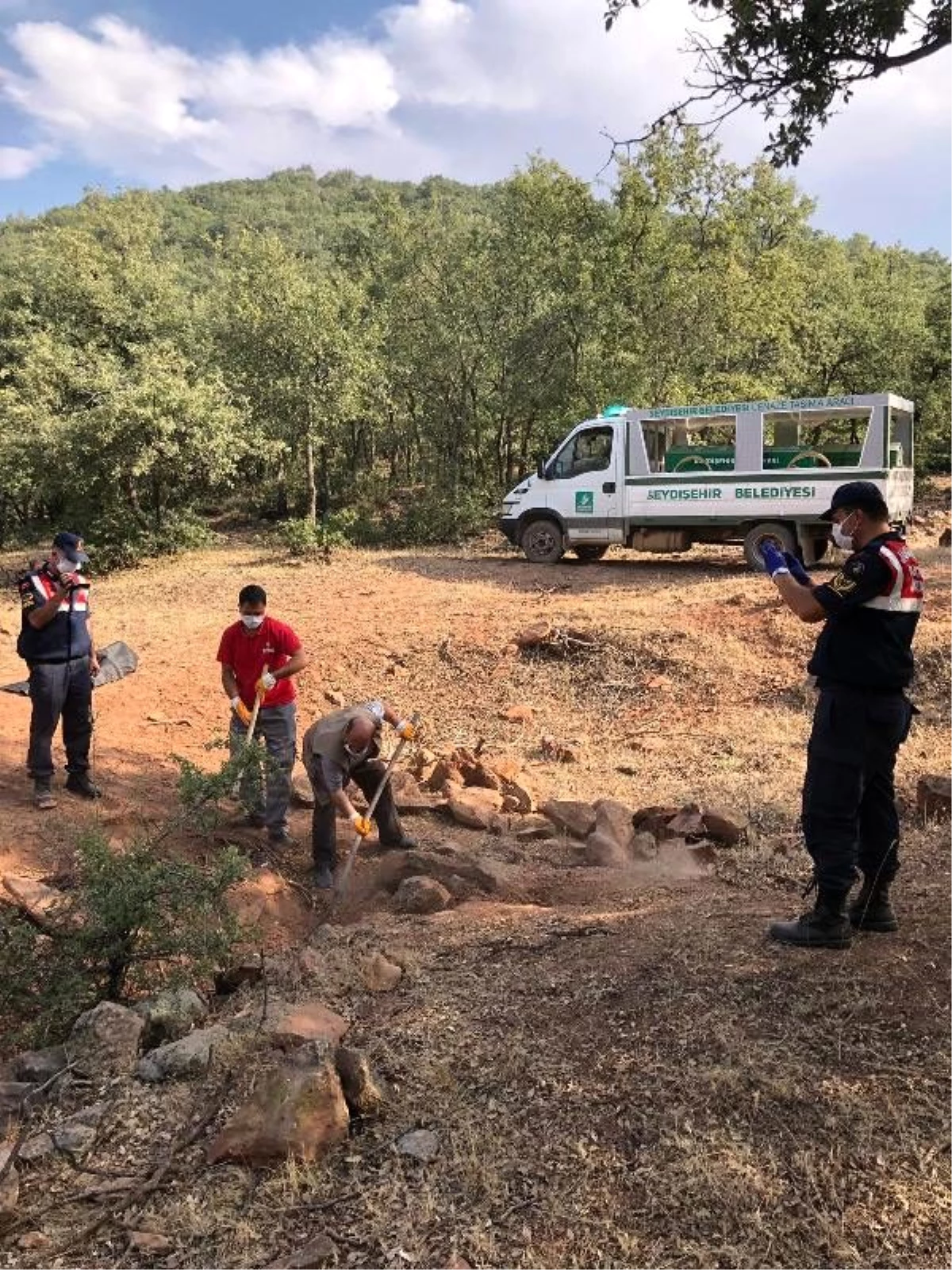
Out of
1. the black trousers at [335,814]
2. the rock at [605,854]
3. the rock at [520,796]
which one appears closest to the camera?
the black trousers at [335,814]

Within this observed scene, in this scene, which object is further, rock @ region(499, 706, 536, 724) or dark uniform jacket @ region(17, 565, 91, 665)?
rock @ region(499, 706, 536, 724)

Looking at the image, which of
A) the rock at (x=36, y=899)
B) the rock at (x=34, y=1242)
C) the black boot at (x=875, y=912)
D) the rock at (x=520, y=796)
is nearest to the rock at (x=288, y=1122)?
the rock at (x=34, y=1242)

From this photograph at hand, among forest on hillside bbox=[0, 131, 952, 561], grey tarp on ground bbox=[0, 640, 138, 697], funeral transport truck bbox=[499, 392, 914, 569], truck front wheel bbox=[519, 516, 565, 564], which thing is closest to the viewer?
grey tarp on ground bbox=[0, 640, 138, 697]

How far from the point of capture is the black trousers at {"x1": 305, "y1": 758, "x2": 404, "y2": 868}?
18.2ft

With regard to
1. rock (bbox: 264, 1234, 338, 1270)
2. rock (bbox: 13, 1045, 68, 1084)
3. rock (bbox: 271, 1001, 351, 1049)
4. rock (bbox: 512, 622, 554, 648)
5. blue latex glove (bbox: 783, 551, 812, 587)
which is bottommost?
rock (bbox: 13, 1045, 68, 1084)

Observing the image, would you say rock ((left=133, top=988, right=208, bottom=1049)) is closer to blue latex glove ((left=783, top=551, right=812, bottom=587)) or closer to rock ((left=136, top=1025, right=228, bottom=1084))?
rock ((left=136, top=1025, right=228, bottom=1084))

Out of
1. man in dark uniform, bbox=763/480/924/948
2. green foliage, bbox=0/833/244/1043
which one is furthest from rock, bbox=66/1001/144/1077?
man in dark uniform, bbox=763/480/924/948

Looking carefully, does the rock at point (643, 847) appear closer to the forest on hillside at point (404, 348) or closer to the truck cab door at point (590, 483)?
the truck cab door at point (590, 483)

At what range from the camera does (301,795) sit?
683 centimetres

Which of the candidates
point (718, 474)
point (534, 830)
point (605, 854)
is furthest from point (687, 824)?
point (718, 474)

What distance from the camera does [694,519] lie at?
1377 cm

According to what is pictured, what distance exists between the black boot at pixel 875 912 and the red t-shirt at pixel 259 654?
11.9 feet

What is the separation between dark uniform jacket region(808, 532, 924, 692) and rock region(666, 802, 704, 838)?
9.30 feet

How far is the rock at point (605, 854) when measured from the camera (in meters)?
5.83
